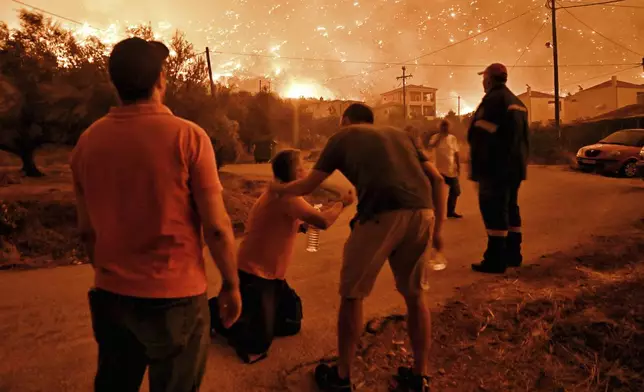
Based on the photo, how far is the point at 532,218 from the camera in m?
9.37

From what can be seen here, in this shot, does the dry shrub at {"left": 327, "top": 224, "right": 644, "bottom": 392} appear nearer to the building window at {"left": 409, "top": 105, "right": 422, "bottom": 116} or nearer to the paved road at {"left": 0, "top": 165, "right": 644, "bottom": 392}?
the paved road at {"left": 0, "top": 165, "right": 644, "bottom": 392}

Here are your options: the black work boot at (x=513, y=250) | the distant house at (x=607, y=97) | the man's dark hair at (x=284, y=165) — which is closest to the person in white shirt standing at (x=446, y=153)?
the black work boot at (x=513, y=250)

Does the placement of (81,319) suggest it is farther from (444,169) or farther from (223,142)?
(223,142)

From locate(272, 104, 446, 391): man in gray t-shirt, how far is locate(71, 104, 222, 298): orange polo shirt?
1195 mm

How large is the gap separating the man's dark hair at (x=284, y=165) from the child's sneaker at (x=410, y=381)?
61.5 inches

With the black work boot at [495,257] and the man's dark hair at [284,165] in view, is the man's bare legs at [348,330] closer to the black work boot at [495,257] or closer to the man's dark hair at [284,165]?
the man's dark hair at [284,165]

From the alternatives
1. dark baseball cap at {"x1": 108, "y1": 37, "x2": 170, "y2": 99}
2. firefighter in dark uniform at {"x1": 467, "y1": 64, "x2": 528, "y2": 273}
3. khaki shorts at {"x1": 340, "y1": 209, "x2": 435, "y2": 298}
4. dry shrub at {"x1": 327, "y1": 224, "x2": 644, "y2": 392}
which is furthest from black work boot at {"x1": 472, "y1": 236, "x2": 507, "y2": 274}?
dark baseball cap at {"x1": 108, "y1": 37, "x2": 170, "y2": 99}

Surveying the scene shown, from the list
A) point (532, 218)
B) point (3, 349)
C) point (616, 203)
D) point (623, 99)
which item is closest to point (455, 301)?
point (3, 349)

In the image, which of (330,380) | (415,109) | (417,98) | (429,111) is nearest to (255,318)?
(330,380)

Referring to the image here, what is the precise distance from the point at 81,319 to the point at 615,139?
67.3 ft

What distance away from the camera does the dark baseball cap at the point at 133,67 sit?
1.92 meters

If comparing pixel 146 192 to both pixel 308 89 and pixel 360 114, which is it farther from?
pixel 308 89

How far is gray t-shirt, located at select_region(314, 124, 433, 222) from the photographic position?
2961 mm

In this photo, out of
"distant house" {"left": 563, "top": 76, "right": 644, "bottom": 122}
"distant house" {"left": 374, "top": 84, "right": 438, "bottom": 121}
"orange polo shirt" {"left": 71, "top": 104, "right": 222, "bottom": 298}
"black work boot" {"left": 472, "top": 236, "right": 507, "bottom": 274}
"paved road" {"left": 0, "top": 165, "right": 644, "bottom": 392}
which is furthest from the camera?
"distant house" {"left": 374, "top": 84, "right": 438, "bottom": 121}
